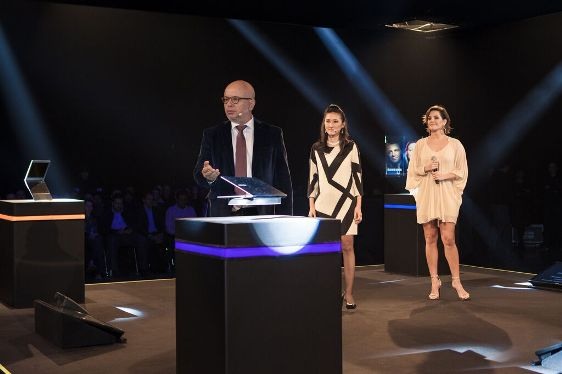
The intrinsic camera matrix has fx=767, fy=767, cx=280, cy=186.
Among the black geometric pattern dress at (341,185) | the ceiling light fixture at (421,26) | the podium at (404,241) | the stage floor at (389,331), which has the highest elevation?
the ceiling light fixture at (421,26)

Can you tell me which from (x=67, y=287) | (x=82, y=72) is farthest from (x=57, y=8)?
(x=67, y=287)

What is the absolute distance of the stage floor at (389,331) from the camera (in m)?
4.83

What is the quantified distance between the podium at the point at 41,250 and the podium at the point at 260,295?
3703 mm

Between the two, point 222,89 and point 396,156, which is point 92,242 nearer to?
point 222,89

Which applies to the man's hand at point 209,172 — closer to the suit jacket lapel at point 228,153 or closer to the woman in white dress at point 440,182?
the suit jacket lapel at point 228,153

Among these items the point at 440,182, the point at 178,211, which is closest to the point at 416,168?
the point at 440,182

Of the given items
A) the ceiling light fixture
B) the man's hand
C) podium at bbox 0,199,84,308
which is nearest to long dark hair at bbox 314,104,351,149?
podium at bbox 0,199,84,308

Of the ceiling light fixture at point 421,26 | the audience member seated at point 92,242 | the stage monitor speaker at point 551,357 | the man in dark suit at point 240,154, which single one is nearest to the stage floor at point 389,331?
the stage monitor speaker at point 551,357

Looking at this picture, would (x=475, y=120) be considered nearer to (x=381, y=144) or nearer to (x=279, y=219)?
(x=381, y=144)

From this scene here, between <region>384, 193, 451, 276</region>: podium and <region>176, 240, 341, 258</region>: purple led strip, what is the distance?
566cm

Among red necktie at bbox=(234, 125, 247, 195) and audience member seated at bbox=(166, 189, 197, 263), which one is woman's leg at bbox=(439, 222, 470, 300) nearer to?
red necktie at bbox=(234, 125, 247, 195)

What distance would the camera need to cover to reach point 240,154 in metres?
4.65

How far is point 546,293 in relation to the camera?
25.9 feet

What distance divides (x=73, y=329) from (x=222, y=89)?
5.16 meters
